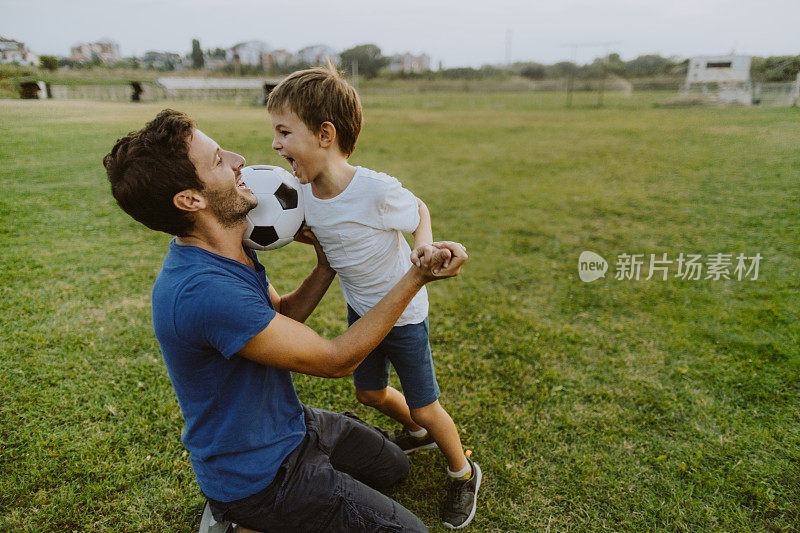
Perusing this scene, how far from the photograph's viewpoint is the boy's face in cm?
200

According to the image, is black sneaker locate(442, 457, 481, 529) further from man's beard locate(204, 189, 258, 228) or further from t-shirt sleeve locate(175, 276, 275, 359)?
man's beard locate(204, 189, 258, 228)

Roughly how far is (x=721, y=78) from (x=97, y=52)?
30.9 m

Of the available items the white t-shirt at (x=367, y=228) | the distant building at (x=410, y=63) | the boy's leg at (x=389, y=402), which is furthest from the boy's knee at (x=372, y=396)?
the distant building at (x=410, y=63)

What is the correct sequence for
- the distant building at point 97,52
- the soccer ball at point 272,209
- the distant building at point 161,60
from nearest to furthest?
the soccer ball at point 272,209 → the distant building at point 97,52 → the distant building at point 161,60

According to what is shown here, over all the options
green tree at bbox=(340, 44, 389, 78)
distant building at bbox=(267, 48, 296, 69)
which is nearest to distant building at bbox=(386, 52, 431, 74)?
green tree at bbox=(340, 44, 389, 78)

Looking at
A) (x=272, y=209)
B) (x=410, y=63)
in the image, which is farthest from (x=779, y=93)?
(x=410, y=63)

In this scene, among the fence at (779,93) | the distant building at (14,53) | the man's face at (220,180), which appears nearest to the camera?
the man's face at (220,180)

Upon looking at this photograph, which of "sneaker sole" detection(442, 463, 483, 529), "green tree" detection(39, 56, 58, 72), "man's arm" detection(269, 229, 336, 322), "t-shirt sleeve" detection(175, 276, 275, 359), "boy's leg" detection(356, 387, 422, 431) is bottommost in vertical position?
"sneaker sole" detection(442, 463, 483, 529)

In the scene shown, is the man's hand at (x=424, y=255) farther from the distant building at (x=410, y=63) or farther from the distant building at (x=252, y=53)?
the distant building at (x=410, y=63)

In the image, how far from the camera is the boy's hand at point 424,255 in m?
1.71

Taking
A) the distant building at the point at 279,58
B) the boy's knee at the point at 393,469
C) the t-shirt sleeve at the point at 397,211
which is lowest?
the boy's knee at the point at 393,469

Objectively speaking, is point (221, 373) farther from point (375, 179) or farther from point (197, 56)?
point (197, 56)

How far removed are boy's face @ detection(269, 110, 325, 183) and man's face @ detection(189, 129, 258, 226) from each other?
0.73 feet

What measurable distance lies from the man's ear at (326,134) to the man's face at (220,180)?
1.20ft
